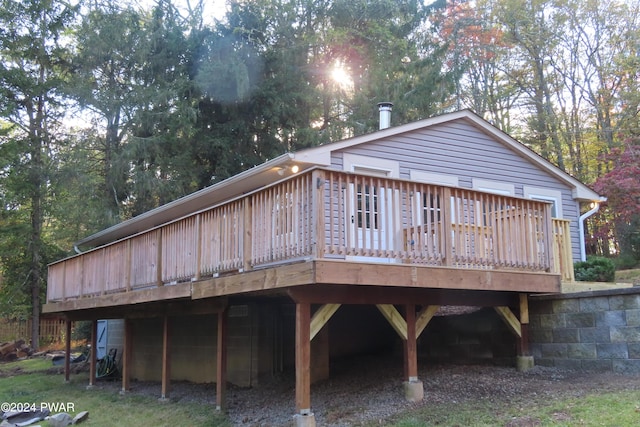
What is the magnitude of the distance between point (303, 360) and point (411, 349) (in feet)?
5.57

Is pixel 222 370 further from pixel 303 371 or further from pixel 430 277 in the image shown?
pixel 430 277

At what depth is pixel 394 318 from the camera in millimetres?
7949

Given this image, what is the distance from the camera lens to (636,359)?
24.2 ft

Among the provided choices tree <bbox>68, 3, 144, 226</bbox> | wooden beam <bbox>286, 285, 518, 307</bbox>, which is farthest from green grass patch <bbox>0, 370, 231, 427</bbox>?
tree <bbox>68, 3, 144, 226</bbox>

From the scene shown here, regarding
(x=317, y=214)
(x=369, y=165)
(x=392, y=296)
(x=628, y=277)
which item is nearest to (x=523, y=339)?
(x=392, y=296)

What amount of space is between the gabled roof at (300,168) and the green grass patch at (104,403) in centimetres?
390

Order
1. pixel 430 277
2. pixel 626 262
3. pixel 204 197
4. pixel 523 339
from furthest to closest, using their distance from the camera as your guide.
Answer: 1. pixel 626 262
2. pixel 204 197
3. pixel 523 339
4. pixel 430 277

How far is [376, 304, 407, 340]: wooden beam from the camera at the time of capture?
7883 millimetres

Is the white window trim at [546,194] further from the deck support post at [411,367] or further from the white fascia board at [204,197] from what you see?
the deck support post at [411,367]

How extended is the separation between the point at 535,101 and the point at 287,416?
21.7 metres

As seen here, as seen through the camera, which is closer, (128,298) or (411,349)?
(411,349)

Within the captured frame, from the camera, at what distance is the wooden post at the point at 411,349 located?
7.73m

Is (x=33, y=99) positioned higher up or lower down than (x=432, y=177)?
higher up

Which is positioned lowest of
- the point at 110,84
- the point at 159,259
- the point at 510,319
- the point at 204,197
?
the point at 510,319
